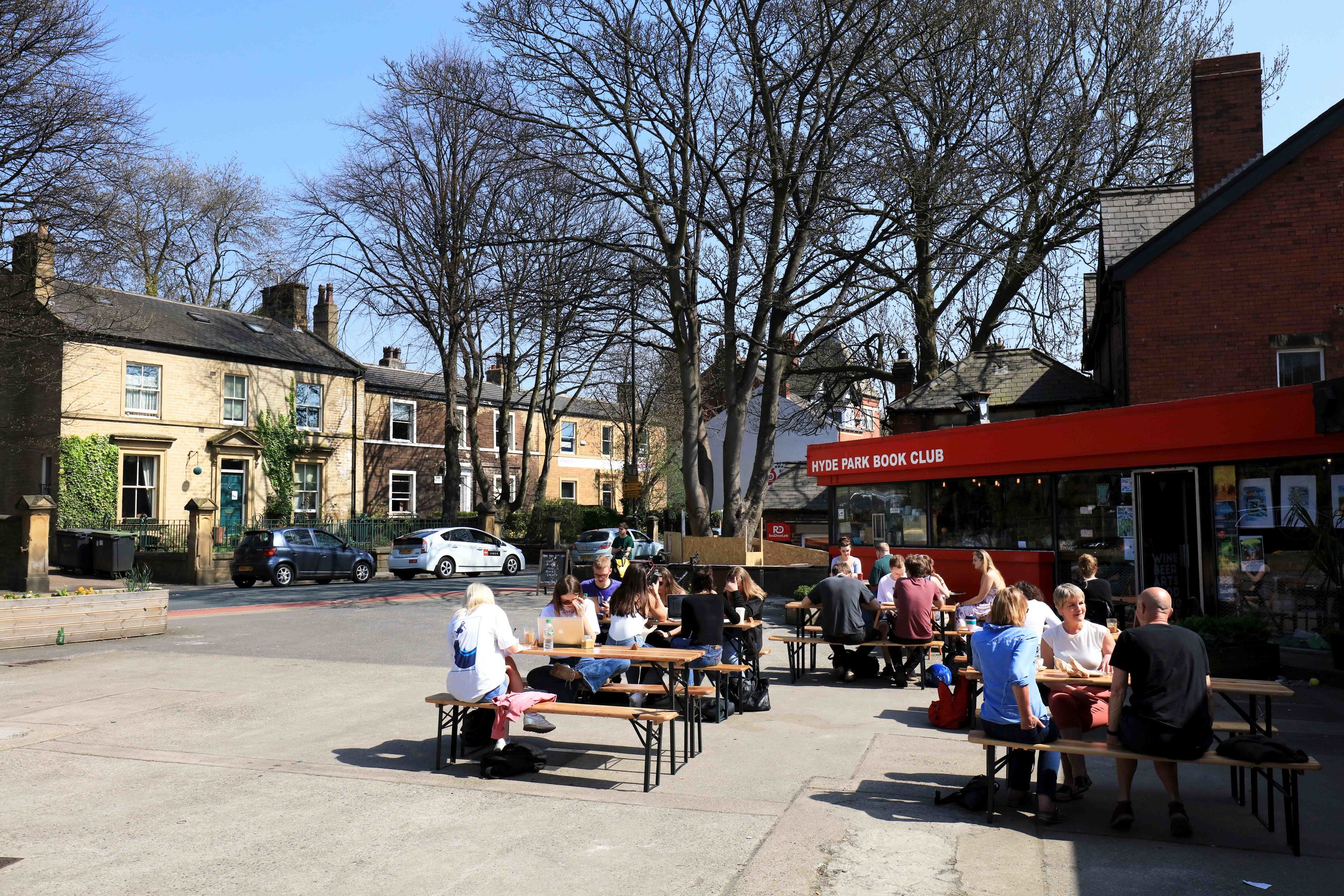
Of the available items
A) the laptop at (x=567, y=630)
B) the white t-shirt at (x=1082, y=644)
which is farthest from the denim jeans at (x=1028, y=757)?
the laptop at (x=567, y=630)

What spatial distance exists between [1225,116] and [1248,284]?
16.6ft

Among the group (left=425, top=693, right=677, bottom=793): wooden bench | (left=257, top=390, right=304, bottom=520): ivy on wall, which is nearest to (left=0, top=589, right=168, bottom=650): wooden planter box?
(left=425, top=693, right=677, bottom=793): wooden bench

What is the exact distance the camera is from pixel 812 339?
21.6 meters

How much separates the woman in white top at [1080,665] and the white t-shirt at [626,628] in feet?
11.5

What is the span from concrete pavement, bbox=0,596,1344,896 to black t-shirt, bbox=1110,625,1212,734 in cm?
76

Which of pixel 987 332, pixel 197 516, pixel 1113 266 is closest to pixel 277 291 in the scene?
pixel 197 516

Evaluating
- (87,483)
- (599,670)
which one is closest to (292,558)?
(87,483)

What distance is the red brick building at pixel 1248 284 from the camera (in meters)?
17.0

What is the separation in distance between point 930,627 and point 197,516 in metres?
23.0

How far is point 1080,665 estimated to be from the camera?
25.3 feet

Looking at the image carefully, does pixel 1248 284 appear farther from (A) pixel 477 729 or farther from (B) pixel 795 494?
(B) pixel 795 494

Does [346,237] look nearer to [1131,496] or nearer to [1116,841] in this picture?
[1131,496]

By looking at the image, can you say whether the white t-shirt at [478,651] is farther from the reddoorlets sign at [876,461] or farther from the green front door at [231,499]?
the green front door at [231,499]

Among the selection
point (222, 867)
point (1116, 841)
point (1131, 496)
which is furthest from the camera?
point (1131, 496)
